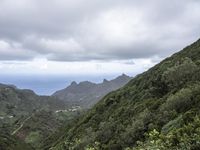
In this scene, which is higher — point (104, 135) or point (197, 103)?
point (197, 103)

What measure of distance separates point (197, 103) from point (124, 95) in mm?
76913

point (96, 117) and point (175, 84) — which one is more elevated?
point (175, 84)

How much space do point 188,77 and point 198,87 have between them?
23.5 meters

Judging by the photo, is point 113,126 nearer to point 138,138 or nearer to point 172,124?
point 138,138

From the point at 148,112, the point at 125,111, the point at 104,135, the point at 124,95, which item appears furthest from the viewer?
the point at 124,95

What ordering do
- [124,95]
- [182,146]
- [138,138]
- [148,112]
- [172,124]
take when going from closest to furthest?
[182,146] < [172,124] < [138,138] < [148,112] < [124,95]

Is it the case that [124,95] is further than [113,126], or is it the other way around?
[124,95]

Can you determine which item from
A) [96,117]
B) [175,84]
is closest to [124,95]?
[96,117]

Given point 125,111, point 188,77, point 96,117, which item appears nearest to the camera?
point 188,77

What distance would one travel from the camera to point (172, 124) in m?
50.1

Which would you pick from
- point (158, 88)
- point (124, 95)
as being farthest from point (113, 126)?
point (124, 95)

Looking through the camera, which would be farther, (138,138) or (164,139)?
(138,138)

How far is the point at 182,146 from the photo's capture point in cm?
3003

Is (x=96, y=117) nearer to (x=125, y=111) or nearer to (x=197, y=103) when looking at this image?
(x=125, y=111)
